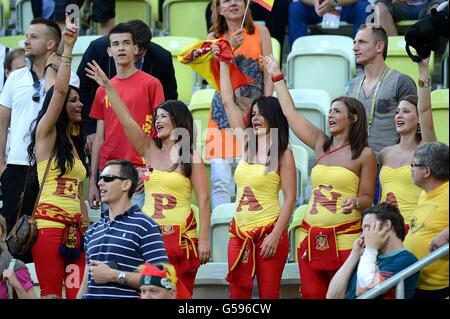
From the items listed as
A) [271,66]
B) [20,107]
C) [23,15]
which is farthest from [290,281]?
[23,15]

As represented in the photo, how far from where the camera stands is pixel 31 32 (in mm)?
9539

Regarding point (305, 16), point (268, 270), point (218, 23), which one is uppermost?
point (305, 16)

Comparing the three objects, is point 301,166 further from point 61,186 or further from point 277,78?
point 61,186

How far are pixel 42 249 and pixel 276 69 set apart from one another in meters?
1.80

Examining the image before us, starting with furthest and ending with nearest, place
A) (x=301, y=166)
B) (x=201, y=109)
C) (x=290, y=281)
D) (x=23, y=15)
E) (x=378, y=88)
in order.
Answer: (x=23, y=15) < (x=201, y=109) < (x=301, y=166) < (x=378, y=88) < (x=290, y=281)

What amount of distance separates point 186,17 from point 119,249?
4.89 m

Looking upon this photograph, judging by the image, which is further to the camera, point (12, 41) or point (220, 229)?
point (12, 41)

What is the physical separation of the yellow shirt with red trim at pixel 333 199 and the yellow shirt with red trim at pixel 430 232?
0.63 m

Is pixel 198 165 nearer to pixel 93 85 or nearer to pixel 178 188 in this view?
pixel 178 188

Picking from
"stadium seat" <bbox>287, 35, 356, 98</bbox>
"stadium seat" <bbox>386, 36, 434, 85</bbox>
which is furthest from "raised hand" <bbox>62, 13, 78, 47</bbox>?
"stadium seat" <bbox>386, 36, 434, 85</bbox>

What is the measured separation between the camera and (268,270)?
324 inches

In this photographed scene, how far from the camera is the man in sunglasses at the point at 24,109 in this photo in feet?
29.7

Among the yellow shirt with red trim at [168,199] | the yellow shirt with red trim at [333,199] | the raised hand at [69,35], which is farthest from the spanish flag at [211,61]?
the yellow shirt with red trim at [333,199]

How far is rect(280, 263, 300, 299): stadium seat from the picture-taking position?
28.5 ft
